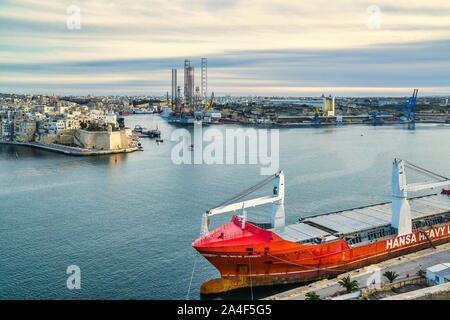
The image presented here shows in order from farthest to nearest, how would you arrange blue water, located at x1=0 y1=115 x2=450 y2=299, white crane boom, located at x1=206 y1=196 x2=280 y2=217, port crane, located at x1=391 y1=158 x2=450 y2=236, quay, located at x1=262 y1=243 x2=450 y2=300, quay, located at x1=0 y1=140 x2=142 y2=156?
quay, located at x1=0 y1=140 x2=142 y2=156 → port crane, located at x1=391 y1=158 x2=450 y2=236 → white crane boom, located at x1=206 y1=196 x2=280 y2=217 → blue water, located at x1=0 y1=115 x2=450 y2=299 → quay, located at x1=262 y1=243 x2=450 y2=300

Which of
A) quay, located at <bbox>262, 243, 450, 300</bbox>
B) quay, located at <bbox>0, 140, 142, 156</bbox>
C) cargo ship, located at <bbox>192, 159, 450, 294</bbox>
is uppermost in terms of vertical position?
quay, located at <bbox>0, 140, 142, 156</bbox>

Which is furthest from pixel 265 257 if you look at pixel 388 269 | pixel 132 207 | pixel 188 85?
pixel 188 85

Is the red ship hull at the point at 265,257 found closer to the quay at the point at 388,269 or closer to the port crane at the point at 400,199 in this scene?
the quay at the point at 388,269

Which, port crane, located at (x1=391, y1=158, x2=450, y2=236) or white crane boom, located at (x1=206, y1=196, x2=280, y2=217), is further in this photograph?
port crane, located at (x1=391, y1=158, x2=450, y2=236)

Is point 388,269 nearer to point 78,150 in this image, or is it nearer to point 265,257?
point 265,257

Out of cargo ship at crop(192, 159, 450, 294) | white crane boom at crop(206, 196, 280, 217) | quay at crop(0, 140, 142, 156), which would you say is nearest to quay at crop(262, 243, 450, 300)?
cargo ship at crop(192, 159, 450, 294)

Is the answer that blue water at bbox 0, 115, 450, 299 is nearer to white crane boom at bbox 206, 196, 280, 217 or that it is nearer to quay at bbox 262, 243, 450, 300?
quay at bbox 262, 243, 450, 300
